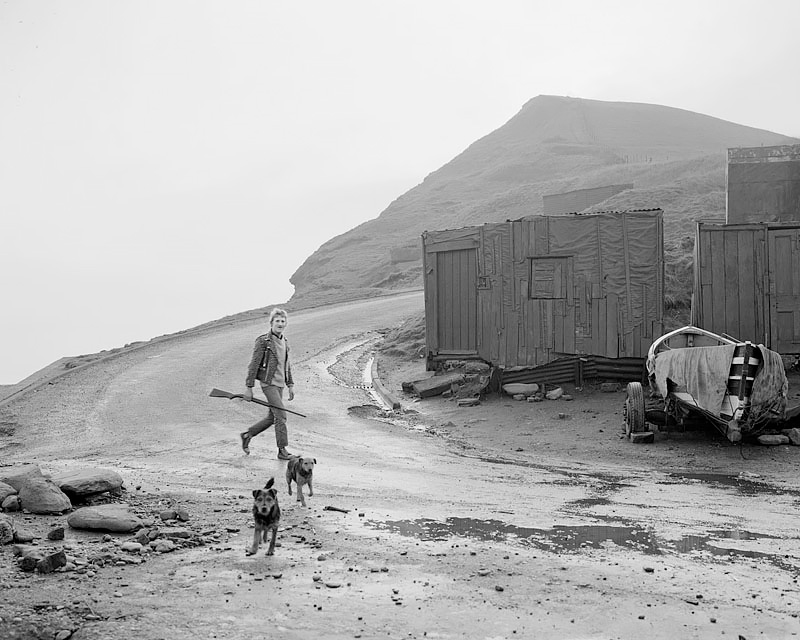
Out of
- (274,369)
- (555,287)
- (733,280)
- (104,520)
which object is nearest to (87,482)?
(104,520)

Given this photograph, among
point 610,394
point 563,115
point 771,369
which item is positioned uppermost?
point 563,115

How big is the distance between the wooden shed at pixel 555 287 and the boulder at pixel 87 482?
33.5 ft

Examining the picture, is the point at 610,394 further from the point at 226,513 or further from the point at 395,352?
the point at 226,513

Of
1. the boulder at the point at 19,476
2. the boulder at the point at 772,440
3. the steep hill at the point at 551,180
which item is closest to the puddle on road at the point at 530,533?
the boulder at the point at 19,476

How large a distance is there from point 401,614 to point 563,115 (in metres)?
86.2

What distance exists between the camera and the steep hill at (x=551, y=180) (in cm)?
2694

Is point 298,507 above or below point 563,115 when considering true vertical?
below

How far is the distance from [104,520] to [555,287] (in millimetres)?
11444

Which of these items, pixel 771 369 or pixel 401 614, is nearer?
pixel 401 614

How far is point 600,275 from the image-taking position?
16281 mm

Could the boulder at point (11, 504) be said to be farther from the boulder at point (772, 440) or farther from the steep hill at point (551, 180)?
the steep hill at point (551, 180)

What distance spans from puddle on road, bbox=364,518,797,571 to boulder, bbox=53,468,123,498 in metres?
2.60

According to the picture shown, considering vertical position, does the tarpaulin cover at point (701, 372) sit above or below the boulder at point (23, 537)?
above

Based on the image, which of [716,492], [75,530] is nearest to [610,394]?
[716,492]
